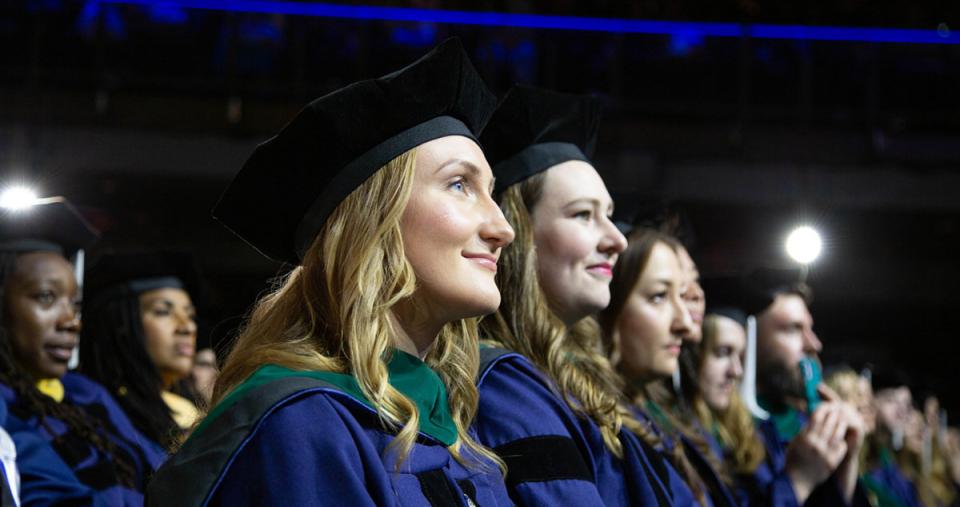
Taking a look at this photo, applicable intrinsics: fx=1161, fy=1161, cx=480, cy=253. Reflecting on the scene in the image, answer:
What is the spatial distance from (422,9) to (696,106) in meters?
2.36

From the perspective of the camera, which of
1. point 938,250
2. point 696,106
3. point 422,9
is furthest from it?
point 938,250

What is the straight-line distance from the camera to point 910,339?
1229cm

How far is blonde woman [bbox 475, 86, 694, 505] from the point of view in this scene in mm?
2443

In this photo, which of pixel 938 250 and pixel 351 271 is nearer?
pixel 351 271

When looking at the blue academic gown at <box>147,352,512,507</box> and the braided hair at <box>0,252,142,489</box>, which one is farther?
the braided hair at <box>0,252,142,489</box>

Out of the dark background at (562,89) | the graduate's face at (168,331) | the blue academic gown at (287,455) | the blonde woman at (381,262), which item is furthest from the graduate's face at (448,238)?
the dark background at (562,89)

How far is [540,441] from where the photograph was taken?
87.7 inches

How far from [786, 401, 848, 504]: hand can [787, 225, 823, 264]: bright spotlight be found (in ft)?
20.1

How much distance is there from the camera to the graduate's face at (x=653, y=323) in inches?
126

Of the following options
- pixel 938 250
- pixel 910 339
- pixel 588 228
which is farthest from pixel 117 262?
pixel 910 339

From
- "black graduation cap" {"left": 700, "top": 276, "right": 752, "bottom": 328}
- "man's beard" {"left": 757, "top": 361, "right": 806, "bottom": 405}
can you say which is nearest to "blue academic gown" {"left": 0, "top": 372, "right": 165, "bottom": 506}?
"black graduation cap" {"left": 700, "top": 276, "right": 752, "bottom": 328}

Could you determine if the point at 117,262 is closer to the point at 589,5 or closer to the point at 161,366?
the point at 161,366

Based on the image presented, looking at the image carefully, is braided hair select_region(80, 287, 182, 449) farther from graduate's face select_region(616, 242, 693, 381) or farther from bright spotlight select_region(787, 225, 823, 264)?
bright spotlight select_region(787, 225, 823, 264)

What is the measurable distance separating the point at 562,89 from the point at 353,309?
20.3 feet
